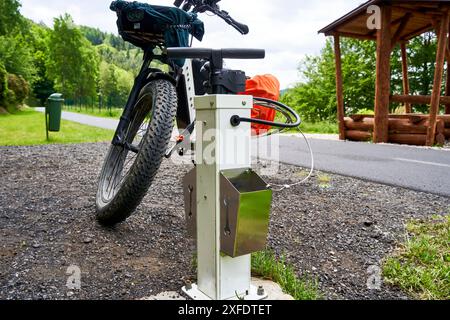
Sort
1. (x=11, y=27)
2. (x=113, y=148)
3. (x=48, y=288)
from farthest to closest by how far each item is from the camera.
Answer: (x=11, y=27)
(x=113, y=148)
(x=48, y=288)

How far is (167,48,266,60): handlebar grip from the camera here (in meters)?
1.33

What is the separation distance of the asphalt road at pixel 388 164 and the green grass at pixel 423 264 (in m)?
1.15

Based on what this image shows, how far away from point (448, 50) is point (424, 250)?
8.66 m

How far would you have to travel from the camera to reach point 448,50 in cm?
880

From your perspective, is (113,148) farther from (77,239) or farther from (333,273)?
(333,273)

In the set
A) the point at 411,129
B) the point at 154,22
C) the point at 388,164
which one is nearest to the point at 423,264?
the point at 154,22

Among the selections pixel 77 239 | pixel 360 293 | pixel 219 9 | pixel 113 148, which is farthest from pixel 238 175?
pixel 219 9

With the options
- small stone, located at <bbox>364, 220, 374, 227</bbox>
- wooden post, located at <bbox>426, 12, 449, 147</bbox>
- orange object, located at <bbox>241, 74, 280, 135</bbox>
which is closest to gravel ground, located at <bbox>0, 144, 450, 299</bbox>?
small stone, located at <bbox>364, 220, 374, 227</bbox>

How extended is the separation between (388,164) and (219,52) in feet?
12.9

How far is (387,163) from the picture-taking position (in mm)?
4730

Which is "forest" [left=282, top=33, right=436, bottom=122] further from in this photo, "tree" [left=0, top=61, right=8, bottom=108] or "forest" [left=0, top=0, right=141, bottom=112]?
"tree" [left=0, top=61, right=8, bottom=108]

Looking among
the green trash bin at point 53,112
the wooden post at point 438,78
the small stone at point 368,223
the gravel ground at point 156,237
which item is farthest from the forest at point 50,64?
the small stone at point 368,223

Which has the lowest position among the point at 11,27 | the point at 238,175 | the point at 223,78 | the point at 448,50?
the point at 238,175

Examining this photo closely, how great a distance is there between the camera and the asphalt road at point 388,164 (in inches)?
142
